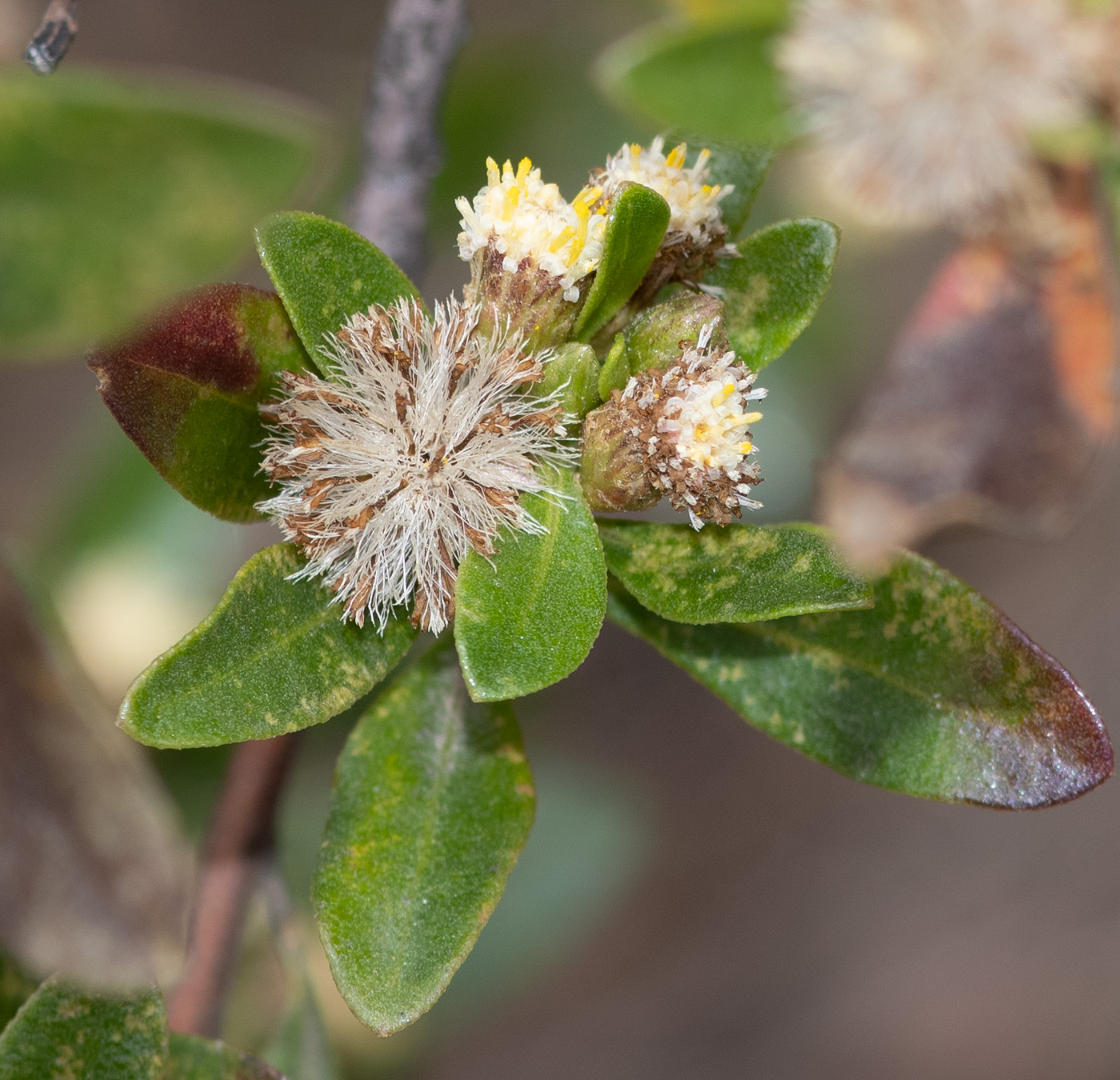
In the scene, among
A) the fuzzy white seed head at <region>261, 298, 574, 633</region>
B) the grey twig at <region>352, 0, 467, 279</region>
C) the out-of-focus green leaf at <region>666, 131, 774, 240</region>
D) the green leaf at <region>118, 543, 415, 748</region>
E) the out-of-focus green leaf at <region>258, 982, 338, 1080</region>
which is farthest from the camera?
the out-of-focus green leaf at <region>258, 982, 338, 1080</region>

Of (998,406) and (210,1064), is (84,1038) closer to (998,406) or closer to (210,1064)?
(210,1064)

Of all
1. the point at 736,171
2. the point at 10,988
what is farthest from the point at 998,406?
the point at 10,988

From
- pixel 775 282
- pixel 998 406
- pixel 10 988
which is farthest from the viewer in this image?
pixel 998 406

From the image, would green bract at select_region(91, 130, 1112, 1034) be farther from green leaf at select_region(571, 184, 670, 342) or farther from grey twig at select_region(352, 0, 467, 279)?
grey twig at select_region(352, 0, 467, 279)

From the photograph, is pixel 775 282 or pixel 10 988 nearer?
pixel 775 282

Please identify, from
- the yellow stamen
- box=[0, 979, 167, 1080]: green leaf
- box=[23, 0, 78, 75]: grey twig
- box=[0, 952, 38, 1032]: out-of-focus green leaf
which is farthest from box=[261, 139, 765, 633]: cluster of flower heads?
→ box=[0, 952, 38, 1032]: out-of-focus green leaf

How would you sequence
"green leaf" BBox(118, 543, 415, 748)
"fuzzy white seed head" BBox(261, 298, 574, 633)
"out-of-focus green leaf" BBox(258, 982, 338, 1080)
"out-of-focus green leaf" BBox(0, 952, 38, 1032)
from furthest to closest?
1. "out-of-focus green leaf" BBox(258, 982, 338, 1080)
2. "out-of-focus green leaf" BBox(0, 952, 38, 1032)
3. "fuzzy white seed head" BBox(261, 298, 574, 633)
4. "green leaf" BBox(118, 543, 415, 748)

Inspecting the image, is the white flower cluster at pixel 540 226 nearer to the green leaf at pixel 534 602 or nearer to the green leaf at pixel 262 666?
the green leaf at pixel 534 602
